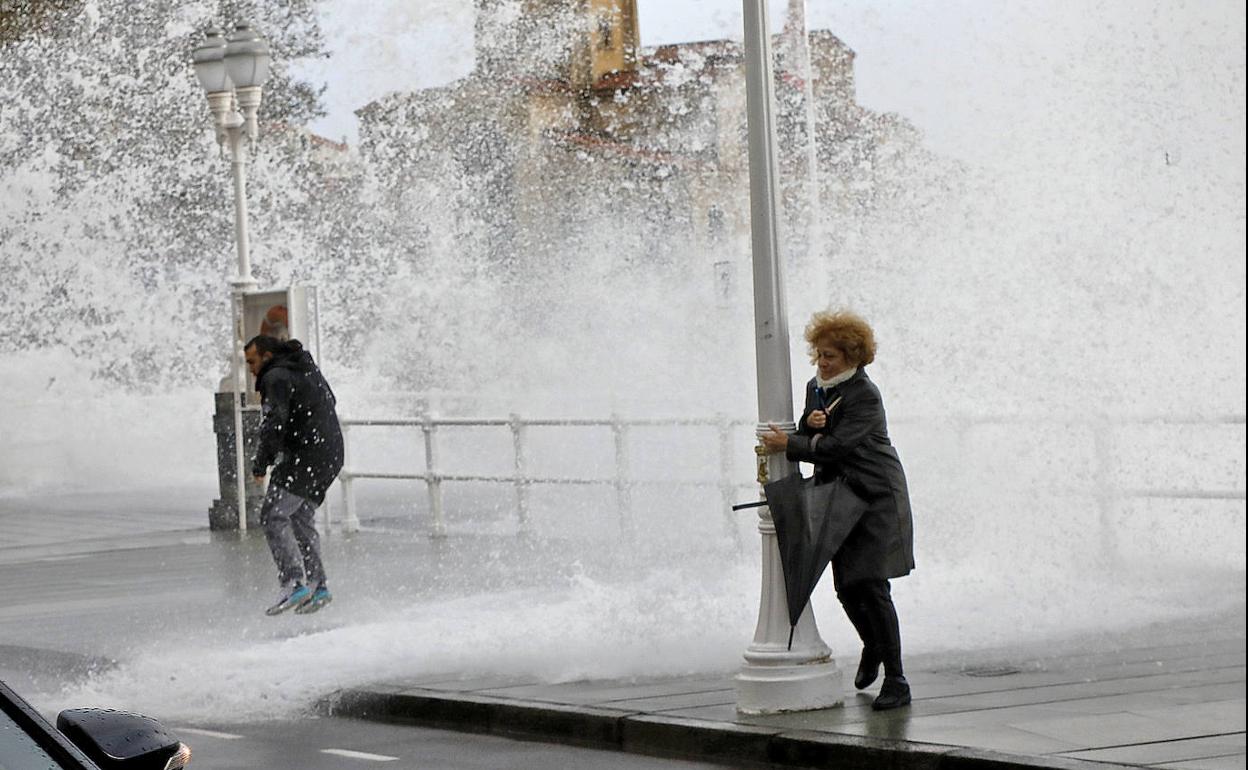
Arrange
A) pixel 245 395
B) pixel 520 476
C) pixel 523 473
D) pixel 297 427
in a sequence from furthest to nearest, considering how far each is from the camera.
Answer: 1. pixel 523 473
2. pixel 520 476
3. pixel 245 395
4. pixel 297 427

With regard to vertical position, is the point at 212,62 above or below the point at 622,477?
above

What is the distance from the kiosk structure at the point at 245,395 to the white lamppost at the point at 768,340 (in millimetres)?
7678

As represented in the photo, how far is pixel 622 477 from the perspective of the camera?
52.0 feet

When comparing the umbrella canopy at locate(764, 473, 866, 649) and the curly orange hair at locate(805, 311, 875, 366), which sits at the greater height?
the curly orange hair at locate(805, 311, 875, 366)

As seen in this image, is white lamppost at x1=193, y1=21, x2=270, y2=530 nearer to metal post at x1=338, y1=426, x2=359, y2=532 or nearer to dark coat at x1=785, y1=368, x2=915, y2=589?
metal post at x1=338, y1=426, x2=359, y2=532

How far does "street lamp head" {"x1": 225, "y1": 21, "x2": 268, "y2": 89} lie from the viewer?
555 inches

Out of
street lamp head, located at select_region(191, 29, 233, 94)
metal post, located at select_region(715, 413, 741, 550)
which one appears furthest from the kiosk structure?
metal post, located at select_region(715, 413, 741, 550)

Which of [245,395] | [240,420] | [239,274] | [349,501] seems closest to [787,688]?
[240,420]

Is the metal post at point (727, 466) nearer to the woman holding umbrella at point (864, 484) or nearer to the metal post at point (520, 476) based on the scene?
the metal post at point (520, 476)

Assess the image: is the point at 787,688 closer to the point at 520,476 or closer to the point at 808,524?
the point at 808,524

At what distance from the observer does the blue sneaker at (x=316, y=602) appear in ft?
39.5

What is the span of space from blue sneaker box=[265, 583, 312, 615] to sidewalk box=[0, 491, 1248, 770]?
0.22m

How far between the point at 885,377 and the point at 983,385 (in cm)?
75

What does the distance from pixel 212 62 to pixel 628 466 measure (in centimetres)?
428
